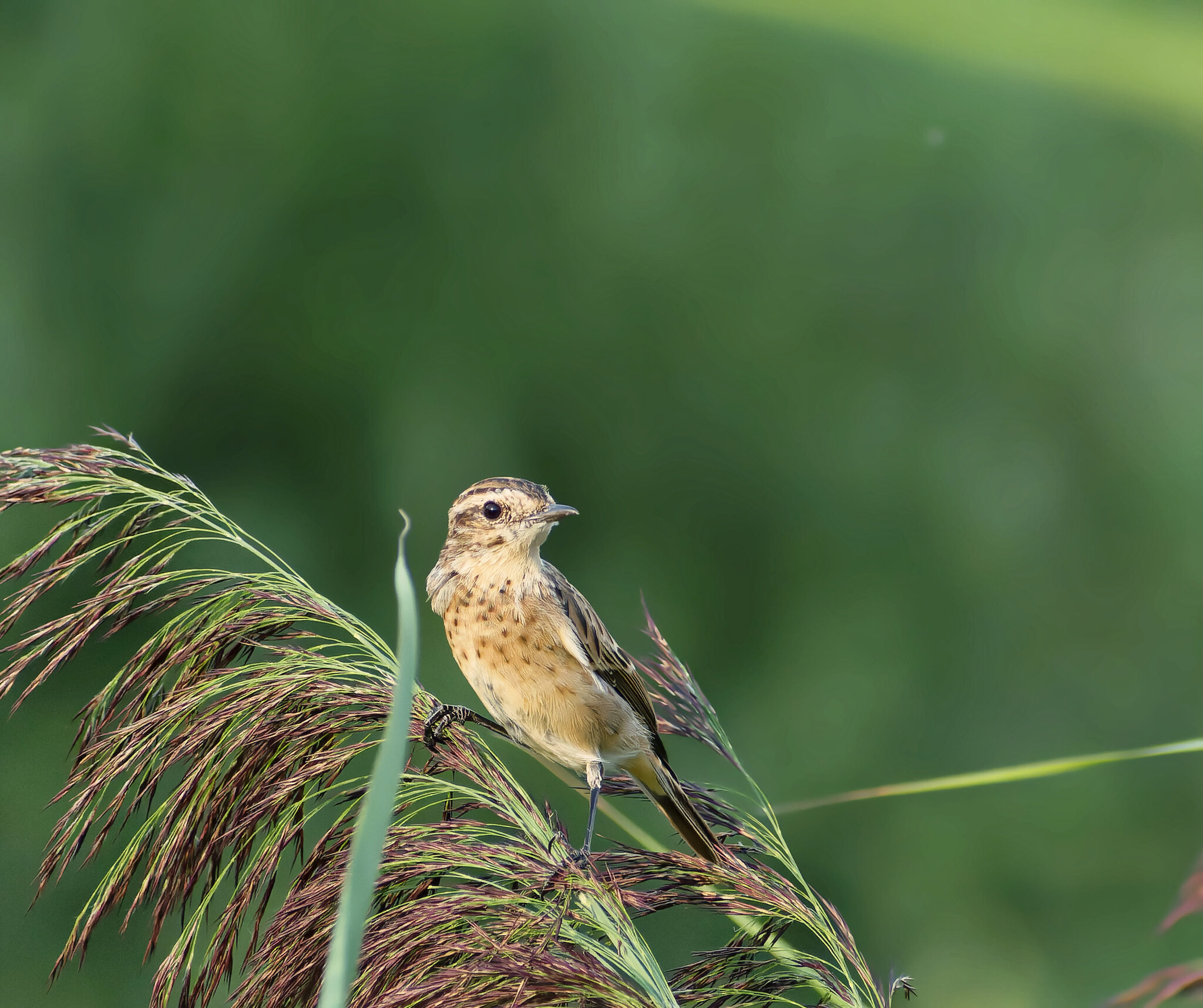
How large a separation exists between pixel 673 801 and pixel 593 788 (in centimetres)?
12

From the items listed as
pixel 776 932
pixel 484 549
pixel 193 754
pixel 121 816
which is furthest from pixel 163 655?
pixel 776 932

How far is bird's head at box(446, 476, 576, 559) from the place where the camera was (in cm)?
153

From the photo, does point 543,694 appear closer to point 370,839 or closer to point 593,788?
point 593,788

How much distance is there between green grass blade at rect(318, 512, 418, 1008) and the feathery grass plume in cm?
48

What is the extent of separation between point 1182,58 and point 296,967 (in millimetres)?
3136

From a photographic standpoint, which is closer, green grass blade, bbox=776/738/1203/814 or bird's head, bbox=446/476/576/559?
green grass blade, bbox=776/738/1203/814

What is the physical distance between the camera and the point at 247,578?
1.32 metres

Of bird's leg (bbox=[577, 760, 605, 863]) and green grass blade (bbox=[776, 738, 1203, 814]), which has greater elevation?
green grass blade (bbox=[776, 738, 1203, 814])

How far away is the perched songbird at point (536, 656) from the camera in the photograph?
1.54 m

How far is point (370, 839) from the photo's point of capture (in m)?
0.59

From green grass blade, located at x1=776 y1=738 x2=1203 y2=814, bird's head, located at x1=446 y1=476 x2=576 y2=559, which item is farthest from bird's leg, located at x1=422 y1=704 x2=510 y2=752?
green grass blade, located at x1=776 y1=738 x2=1203 y2=814

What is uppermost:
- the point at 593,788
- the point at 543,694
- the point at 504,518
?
the point at 504,518

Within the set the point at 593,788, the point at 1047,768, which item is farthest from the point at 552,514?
the point at 1047,768

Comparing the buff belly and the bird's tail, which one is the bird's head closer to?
the buff belly
